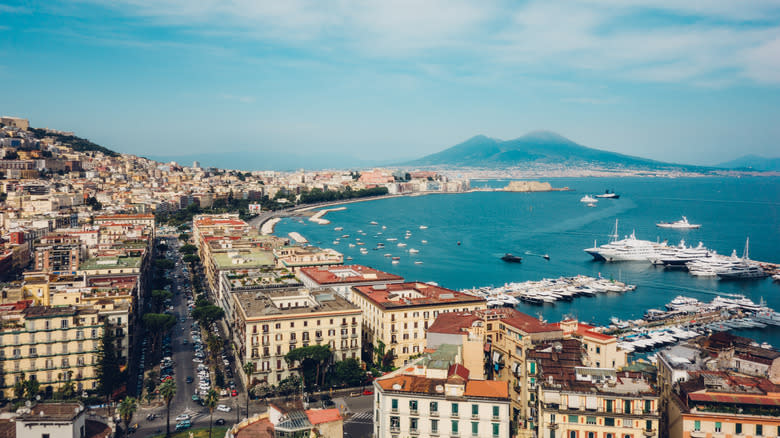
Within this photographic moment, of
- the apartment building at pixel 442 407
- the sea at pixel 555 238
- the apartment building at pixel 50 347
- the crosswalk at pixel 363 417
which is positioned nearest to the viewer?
the apartment building at pixel 442 407

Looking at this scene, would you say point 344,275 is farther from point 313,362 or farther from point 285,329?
Answer: point 313,362

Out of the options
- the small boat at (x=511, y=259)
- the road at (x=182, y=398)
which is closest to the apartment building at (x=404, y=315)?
the road at (x=182, y=398)

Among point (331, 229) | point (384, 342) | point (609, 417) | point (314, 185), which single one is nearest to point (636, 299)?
point (384, 342)

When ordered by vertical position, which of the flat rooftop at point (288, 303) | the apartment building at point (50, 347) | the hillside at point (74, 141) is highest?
the hillside at point (74, 141)

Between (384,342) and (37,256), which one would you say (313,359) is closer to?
(384,342)

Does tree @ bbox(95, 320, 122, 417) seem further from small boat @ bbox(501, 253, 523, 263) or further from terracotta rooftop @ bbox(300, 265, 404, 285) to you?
small boat @ bbox(501, 253, 523, 263)

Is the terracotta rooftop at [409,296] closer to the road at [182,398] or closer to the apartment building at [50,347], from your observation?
the road at [182,398]

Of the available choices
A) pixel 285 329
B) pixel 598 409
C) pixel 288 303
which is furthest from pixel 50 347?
pixel 598 409
